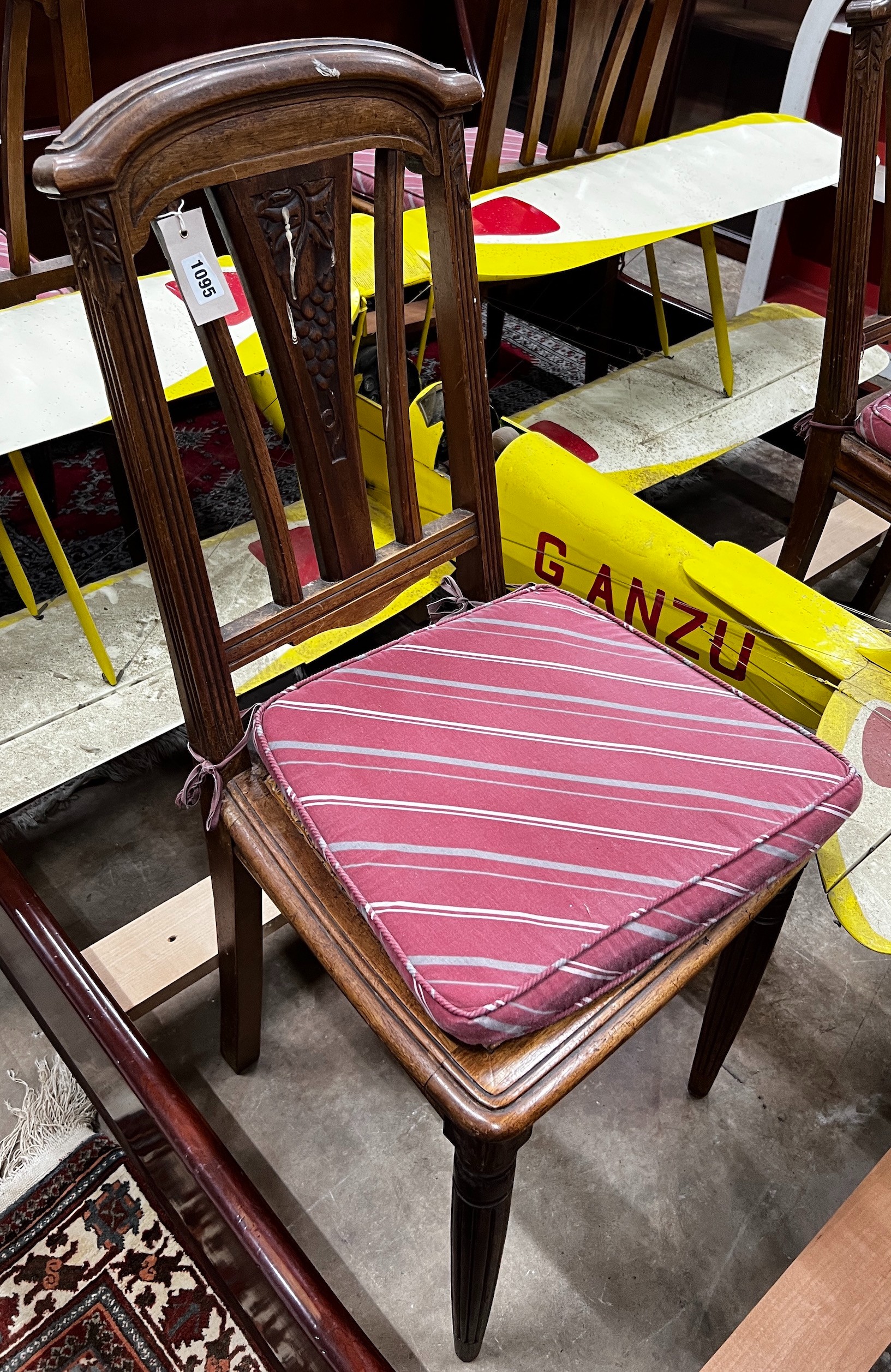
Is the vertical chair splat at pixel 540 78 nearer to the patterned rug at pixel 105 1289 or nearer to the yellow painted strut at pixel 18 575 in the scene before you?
the yellow painted strut at pixel 18 575

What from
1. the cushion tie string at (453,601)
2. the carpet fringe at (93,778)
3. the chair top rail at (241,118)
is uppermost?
the chair top rail at (241,118)

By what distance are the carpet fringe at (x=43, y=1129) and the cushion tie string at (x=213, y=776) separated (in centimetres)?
40

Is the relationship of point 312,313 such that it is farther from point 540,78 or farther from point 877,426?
point 540,78

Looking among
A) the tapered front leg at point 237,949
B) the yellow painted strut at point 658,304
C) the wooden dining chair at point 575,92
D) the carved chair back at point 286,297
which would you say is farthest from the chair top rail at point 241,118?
the yellow painted strut at point 658,304

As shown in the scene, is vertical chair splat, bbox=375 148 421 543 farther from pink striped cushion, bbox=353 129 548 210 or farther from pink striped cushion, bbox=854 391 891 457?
pink striped cushion, bbox=353 129 548 210

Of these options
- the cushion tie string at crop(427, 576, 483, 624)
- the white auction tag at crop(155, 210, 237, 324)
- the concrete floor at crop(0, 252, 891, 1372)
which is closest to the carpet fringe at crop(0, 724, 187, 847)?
the concrete floor at crop(0, 252, 891, 1372)

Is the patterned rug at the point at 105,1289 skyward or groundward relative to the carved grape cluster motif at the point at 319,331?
groundward

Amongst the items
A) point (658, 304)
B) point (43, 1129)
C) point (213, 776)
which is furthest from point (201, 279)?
point (658, 304)

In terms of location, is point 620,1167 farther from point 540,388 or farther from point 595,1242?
point 540,388

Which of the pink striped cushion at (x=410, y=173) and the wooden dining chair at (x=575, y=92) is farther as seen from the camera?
the pink striped cushion at (x=410, y=173)

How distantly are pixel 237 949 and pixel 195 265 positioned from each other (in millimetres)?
598

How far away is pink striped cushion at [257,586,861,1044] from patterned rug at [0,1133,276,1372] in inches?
19.0

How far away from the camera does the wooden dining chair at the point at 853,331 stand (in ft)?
3.93

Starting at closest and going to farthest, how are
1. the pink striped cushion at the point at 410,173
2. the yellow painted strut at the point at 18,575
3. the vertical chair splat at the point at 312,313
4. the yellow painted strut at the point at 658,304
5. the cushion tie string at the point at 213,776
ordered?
the vertical chair splat at the point at 312,313, the cushion tie string at the point at 213,776, the yellow painted strut at the point at 18,575, the pink striped cushion at the point at 410,173, the yellow painted strut at the point at 658,304
